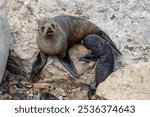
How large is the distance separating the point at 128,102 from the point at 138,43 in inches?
76.8

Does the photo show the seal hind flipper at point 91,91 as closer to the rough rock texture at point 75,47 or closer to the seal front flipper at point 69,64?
the rough rock texture at point 75,47

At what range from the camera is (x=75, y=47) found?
22.8 feet

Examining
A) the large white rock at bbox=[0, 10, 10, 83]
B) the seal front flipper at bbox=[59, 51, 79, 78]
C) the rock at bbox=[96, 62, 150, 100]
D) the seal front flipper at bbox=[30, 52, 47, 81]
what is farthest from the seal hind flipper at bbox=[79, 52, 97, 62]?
the rock at bbox=[96, 62, 150, 100]

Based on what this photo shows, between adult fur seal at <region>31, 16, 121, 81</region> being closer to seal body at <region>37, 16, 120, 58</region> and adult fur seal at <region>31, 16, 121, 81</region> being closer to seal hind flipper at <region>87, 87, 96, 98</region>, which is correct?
seal body at <region>37, 16, 120, 58</region>

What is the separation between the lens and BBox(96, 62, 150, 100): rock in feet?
18.0

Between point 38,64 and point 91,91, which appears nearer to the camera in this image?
point 91,91

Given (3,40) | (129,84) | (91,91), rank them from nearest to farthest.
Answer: (129,84) → (91,91) → (3,40)

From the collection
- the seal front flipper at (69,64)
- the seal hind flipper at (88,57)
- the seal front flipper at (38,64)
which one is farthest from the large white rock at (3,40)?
the seal hind flipper at (88,57)

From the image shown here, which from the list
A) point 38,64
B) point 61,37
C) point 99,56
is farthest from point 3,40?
point 99,56

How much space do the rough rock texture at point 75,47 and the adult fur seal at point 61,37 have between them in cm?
7

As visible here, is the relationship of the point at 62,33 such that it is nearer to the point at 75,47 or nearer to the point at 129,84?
the point at 75,47

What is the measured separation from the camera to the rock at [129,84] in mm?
5496

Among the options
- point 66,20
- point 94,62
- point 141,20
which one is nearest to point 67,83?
point 94,62

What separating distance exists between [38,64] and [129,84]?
4.63 ft
